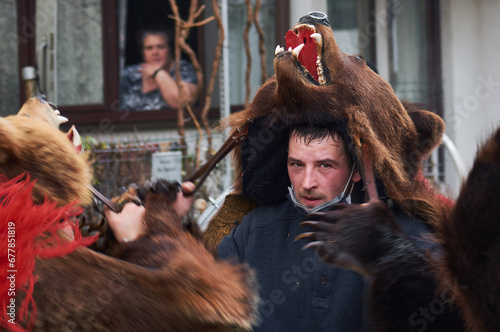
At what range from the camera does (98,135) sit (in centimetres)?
639

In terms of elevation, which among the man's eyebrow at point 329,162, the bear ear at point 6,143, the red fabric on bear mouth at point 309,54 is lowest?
the man's eyebrow at point 329,162

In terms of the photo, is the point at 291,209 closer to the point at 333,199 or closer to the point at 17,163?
the point at 333,199

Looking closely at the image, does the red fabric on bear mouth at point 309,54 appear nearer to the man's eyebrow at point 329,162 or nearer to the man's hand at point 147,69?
the man's eyebrow at point 329,162

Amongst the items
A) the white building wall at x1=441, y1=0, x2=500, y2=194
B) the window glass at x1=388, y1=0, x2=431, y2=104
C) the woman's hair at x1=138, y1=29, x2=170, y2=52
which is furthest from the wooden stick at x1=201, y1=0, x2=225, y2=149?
the white building wall at x1=441, y1=0, x2=500, y2=194

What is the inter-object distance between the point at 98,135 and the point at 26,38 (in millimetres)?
1579

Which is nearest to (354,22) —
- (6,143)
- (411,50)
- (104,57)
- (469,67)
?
(411,50)

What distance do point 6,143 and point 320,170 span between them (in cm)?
110

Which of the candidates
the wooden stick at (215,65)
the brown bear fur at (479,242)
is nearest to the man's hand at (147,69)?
the wooden stick at (215,65)

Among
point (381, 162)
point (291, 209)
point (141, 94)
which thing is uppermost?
point (141, 94)

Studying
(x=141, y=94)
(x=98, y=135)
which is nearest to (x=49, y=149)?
(x=98, y=135)

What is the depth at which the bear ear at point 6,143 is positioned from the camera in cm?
137

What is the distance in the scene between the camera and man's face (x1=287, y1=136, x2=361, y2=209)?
6.91 feet

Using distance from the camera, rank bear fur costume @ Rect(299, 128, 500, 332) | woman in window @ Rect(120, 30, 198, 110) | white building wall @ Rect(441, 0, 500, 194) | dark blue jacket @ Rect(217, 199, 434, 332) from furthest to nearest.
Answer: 1. woman in window @ Rect(120, 30, 198, 110)
2. white building wall @ Rect(441, 0, 500, 194)
3. dark blue jacket @ Rect(217, 199, 434, 332)
4. bear fur costume @ Rect(299, 128, 500, 332)

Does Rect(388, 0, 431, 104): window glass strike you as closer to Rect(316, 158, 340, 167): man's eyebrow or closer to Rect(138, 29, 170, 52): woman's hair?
Rect(138, 29, 170, 52): woman's hair
